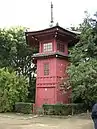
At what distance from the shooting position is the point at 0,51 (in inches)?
1444

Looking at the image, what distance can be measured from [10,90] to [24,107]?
2.85 meters

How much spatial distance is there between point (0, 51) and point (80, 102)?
13.9 metres

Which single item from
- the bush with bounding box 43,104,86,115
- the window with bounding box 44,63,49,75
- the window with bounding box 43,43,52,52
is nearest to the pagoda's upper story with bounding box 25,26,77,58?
the window with bounding box 43,43,52,52

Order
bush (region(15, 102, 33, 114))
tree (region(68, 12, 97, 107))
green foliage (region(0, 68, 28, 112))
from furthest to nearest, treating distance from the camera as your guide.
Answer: green foliage (region(0, 68, 28, 112)), bush (region(15, 102, 33, 114)), tree (region(68, 12, 97, 107))

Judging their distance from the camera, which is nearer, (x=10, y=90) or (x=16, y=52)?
(x=10, y=90)

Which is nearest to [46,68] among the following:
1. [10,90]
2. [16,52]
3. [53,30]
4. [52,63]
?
[52,63]

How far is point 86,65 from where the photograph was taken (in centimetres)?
2417

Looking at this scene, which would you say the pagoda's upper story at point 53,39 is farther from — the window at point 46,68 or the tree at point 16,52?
the tree at point 16,52

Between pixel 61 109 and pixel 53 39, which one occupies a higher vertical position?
pixel 53 39

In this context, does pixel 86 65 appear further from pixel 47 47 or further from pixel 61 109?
pixel 47 47

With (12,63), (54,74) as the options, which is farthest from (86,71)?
(12,63)

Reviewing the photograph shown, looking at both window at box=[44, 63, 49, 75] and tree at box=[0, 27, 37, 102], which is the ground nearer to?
window at box=[44, 63, 49, 75]

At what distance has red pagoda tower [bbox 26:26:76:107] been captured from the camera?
2815 cm

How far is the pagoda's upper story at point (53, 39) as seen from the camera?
92.9 ft
